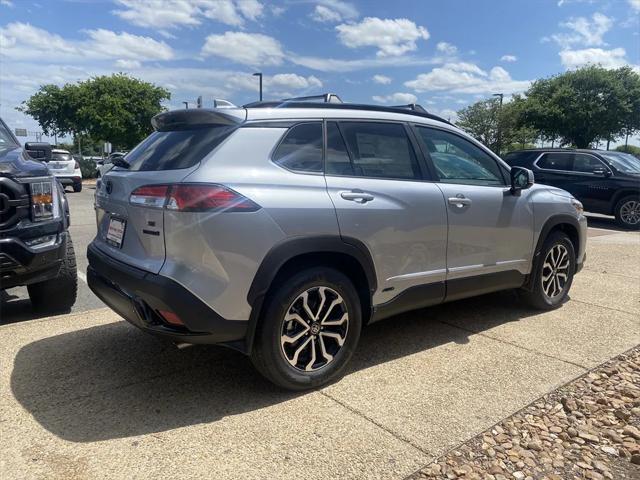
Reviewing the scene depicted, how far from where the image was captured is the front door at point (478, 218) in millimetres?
3924

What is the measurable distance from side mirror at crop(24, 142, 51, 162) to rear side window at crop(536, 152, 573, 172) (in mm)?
12056

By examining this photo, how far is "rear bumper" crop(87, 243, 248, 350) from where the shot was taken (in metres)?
2.74

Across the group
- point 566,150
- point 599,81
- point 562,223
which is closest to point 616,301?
point 562,223

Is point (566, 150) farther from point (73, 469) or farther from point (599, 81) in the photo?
point (599, 81)

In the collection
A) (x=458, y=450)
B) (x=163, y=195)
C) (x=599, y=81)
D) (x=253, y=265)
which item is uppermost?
(x=599, y=81)

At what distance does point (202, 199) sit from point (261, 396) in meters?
1.27

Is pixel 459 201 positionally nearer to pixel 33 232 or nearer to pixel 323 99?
pixel 323 99

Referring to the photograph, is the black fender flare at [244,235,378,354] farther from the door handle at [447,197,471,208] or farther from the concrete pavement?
the door handle at [447,197,471,208]

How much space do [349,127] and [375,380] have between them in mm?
1685

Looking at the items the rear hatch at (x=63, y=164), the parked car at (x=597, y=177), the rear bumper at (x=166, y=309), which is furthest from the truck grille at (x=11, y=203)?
the rear hatch at (x=63, y=164)

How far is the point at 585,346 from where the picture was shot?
4.09 metres

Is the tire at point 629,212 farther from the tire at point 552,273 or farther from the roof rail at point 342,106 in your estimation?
the roof rail at point 342,106

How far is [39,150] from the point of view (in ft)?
16.7

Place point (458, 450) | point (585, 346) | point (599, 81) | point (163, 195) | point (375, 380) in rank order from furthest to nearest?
point (599, 81) → point (585, 346) → point (375, 380) → point (163, 195) → point (458, 450)
